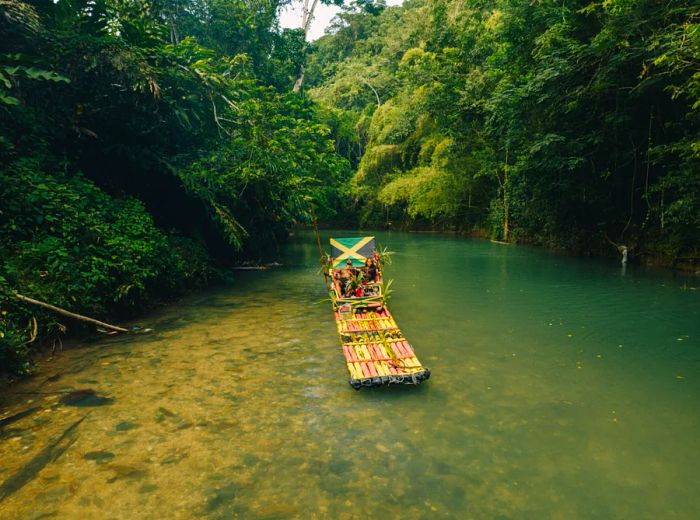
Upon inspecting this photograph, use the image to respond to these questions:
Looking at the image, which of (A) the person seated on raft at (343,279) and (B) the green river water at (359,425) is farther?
(A) the person seated on raft at (343,279)

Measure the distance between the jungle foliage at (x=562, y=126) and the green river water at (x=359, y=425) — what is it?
21.0 ft

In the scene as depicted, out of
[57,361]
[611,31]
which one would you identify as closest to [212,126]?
[57,361]

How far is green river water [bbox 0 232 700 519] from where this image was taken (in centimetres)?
351

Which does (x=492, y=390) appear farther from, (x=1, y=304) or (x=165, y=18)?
(x=165, y=18)

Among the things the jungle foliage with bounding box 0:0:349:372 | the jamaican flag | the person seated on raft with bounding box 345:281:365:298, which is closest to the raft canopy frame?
the jamaican flag

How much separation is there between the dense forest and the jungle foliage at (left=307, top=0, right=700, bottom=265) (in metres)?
0.08

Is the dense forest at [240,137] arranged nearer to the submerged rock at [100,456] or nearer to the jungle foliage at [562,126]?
the jungle foliage at [562,126]

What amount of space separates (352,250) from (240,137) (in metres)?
4.69

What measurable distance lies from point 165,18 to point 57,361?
57.4 ft

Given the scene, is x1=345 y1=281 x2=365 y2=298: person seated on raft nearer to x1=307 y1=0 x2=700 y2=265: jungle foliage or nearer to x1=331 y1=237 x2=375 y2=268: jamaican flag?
x1=331 y1=237 x2=375 y2=268: jamaican flag

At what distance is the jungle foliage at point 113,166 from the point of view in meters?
6.95

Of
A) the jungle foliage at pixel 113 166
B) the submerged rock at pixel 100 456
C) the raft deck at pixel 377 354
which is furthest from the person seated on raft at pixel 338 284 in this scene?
the submerged rock at pixel 100 456

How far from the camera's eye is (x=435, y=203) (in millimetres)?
29062

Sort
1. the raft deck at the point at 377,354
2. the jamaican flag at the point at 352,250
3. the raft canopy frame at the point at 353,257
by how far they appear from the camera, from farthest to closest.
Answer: the jamaican flag at the point at 352,250, the raft canopy frame at the point at 353,257, the raft deck at the point at 377,354
